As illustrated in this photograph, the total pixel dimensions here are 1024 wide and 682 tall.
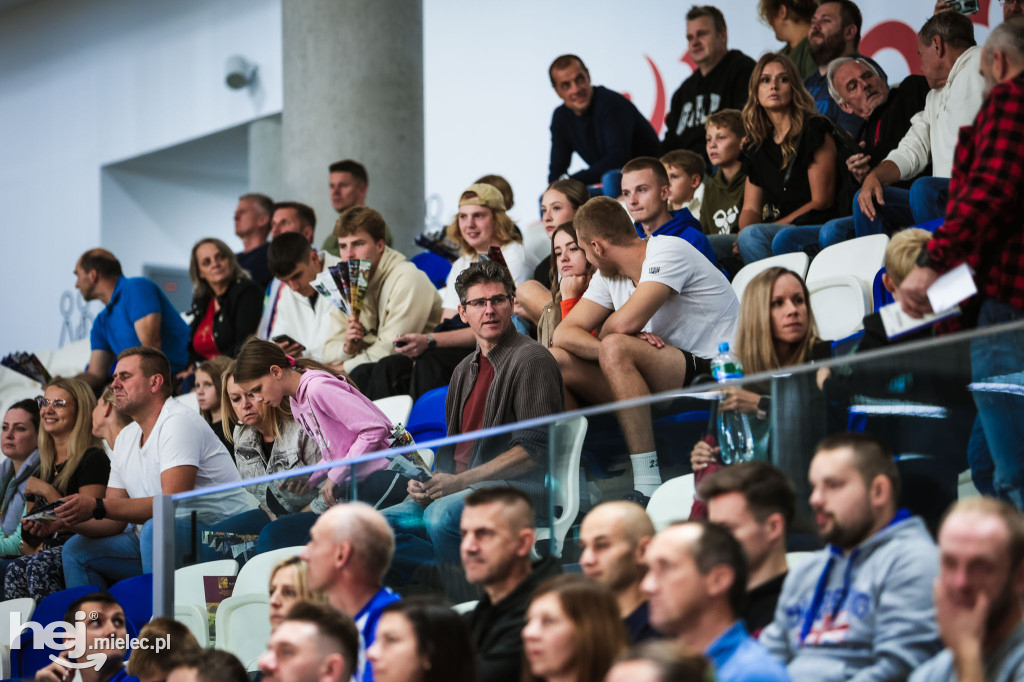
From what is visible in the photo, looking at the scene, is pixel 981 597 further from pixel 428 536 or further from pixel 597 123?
pixel 597 123

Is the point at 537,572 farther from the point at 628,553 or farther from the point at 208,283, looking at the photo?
the point at 208,283

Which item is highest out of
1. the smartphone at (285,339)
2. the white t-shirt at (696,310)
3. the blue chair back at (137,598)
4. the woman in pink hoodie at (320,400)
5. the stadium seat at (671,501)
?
the white t-shirt at (696,310)

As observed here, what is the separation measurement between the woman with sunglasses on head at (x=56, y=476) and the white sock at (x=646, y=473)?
273cm

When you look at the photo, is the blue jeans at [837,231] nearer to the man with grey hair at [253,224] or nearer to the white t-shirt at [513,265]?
the white t-shirt at [513,265]

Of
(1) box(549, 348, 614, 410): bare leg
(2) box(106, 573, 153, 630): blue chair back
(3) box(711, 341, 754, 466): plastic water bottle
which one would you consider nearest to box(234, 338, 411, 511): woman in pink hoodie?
(1) box(549, 348, 614, 410): bare leg

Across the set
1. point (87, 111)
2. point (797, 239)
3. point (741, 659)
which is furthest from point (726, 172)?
point (87, 111)

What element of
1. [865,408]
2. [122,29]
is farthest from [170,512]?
[122,29]

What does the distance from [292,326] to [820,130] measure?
2.56 meters

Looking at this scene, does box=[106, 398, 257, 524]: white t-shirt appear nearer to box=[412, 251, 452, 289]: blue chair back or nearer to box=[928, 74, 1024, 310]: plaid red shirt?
box=[412, 251, 452, 289]: blue chair back

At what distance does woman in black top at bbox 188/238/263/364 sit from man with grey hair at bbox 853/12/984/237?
118 inches

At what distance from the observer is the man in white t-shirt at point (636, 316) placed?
3.97 m

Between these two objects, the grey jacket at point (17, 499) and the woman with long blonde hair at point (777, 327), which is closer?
the woman with long blonde hair at point (777, 327)

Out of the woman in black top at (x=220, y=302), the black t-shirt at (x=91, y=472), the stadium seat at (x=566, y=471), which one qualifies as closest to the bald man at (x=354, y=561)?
the stadium seat at (x=566, y=471)

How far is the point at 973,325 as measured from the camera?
2824mm
